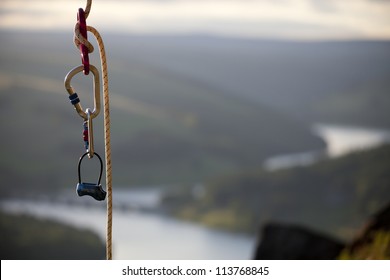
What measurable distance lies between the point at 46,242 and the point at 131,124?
18085mm

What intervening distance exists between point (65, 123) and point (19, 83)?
4578 mm

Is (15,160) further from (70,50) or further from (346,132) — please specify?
(346,132)

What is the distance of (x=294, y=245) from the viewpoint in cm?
712

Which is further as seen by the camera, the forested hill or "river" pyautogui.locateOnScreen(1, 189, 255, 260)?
the forested hill

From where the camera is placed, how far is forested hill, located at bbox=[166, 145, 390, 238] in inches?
1216

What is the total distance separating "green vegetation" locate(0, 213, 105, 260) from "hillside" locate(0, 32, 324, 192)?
27.7 feet

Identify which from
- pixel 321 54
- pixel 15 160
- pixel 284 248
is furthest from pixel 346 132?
pixel 284 248

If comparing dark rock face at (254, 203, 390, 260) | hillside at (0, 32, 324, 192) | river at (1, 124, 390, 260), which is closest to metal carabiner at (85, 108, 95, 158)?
dark rock face at (254, 203, 390, 260)

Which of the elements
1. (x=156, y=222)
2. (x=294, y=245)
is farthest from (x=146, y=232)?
(x=294, y=245)

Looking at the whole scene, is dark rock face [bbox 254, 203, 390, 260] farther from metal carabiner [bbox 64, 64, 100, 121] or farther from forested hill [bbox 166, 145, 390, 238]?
forested hill [bbox 166, 145, 390, 238]

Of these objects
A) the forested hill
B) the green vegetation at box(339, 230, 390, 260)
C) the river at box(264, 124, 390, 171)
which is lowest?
the green vegetation at box(339, 230, 390, 260)

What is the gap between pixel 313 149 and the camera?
4178 cm

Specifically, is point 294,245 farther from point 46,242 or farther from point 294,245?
point 46,242

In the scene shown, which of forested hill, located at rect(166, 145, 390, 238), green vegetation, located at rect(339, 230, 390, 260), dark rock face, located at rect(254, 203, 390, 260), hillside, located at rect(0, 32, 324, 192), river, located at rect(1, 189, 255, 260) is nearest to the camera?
green vegetation, located at rect(339, 230, 390, 260)
